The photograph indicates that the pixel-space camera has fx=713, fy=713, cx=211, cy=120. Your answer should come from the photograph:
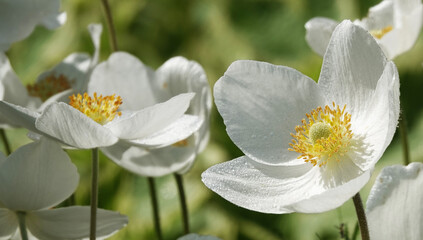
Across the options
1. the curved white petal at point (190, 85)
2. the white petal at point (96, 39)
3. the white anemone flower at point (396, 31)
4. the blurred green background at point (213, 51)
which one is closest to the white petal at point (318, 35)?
the white anemone flower at point (396, 31)

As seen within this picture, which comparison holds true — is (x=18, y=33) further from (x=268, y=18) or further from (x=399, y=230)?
(x=268, y=18)

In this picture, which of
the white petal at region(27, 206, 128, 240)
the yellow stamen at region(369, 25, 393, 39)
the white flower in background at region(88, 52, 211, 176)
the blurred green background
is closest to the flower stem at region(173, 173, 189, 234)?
the white flower in background at region(88, 52, 211, 176)

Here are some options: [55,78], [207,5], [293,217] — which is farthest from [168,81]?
[207,5]

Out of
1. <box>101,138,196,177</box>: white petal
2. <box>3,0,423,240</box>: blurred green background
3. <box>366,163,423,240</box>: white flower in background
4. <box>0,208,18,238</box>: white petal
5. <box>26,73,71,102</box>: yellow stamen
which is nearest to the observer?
<box>366,163,423,240</box>: white flower in background

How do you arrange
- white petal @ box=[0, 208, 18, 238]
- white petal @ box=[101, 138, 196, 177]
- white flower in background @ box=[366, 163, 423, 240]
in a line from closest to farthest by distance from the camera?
white flower in background @ box=[366, 163, 423, 240], white petal @ box=[0, 208, 18, 238], white petal @ box=[101, 138, 196, 177]

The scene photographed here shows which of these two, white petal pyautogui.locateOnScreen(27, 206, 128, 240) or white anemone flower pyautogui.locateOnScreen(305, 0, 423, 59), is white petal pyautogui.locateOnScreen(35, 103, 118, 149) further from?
white anemone flower pyautogui.locateOnScreen(305, 0, 423, 59)
